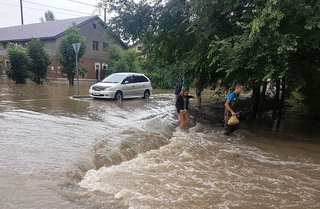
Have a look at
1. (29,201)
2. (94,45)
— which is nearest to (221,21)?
(29,201)

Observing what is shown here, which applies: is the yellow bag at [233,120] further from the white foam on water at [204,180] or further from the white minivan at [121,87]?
the white minivan at [121,87]

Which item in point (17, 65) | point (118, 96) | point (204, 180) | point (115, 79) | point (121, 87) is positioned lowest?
point (204, 180)

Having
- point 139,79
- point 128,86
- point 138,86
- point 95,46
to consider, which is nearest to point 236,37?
point 128,86

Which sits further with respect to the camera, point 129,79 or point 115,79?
point 129,79

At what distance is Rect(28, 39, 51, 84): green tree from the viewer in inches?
1062

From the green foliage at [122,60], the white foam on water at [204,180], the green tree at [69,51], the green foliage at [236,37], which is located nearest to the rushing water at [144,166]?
the white foam on water at [204,180]

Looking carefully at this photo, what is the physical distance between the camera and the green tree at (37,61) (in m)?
27.0

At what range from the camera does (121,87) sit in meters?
15.4

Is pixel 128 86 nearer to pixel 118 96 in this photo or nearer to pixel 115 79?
pixel 115 79

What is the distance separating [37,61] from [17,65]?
193cm

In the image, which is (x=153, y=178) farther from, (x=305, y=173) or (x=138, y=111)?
(x=138, y=111)

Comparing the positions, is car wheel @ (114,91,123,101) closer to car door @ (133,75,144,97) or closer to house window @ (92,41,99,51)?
car door @ (133,75,144,97)

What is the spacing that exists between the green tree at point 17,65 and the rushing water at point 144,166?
1788 centimetres

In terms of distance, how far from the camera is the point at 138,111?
40.2 ft
